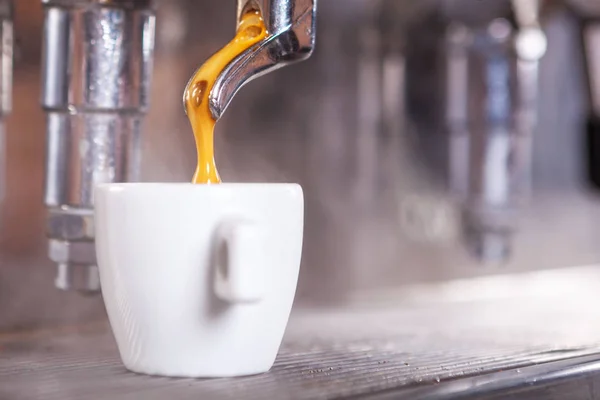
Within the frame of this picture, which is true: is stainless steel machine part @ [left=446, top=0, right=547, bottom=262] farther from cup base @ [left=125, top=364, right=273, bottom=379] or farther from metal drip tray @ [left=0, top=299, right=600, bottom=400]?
cup base @ [left=125, top=364, right=273, bottom=379]

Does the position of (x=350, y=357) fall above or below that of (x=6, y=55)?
below

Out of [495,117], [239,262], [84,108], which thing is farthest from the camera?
[495,117]

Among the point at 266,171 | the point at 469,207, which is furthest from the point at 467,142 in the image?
the point at 266,171

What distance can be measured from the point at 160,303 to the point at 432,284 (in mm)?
460

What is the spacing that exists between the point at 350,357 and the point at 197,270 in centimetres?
8

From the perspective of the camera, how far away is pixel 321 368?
0.36m

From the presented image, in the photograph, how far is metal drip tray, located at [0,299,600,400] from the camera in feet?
1.05

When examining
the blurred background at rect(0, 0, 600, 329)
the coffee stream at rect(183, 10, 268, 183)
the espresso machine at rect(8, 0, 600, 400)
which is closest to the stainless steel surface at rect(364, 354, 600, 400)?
the espresso machine at rect(8, 0, 600, 400)

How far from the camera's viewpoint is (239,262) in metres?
0.33

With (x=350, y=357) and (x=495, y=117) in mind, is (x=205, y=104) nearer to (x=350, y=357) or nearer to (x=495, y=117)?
(x=350, y=357)

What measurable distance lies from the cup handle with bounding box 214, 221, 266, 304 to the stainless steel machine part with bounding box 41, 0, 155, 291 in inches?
4.6

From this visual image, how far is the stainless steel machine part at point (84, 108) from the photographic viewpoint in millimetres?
441

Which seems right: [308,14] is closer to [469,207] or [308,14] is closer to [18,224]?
[18,224]

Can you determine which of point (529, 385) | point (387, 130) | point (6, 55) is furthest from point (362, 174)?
point (529, 385)
